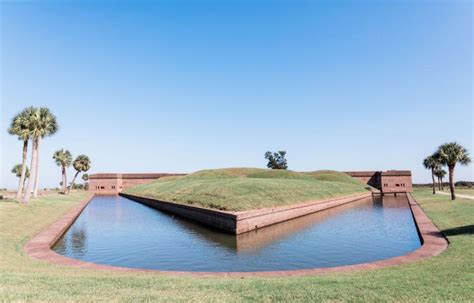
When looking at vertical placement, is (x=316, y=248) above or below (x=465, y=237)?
below

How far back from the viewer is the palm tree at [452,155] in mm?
32812

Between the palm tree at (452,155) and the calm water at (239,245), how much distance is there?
13.6 meters

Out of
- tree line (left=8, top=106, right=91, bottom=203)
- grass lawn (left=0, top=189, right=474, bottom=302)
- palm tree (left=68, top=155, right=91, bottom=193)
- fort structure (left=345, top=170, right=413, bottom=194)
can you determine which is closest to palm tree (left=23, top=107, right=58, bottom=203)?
tree line (left=8, top=106, right=91, bottom=203)

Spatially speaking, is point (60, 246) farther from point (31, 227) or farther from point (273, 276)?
point (273, 276)

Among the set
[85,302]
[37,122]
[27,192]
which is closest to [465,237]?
[85,302]

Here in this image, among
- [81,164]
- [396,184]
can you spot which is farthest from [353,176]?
[81,164]

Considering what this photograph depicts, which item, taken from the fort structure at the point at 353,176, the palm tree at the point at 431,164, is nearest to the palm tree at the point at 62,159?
the fort structure at the point at 353,176

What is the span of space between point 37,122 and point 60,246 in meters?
20.0

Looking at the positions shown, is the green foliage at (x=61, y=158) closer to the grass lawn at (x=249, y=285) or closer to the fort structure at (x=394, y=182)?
the grass lawn at (x=249, y=285)

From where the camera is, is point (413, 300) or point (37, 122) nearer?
point (413, 300)

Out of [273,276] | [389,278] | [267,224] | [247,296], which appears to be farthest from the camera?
[267,224]

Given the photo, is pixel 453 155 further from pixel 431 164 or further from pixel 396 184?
pixel 396 184

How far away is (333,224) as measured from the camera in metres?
23.0

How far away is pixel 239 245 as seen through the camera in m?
16.3
